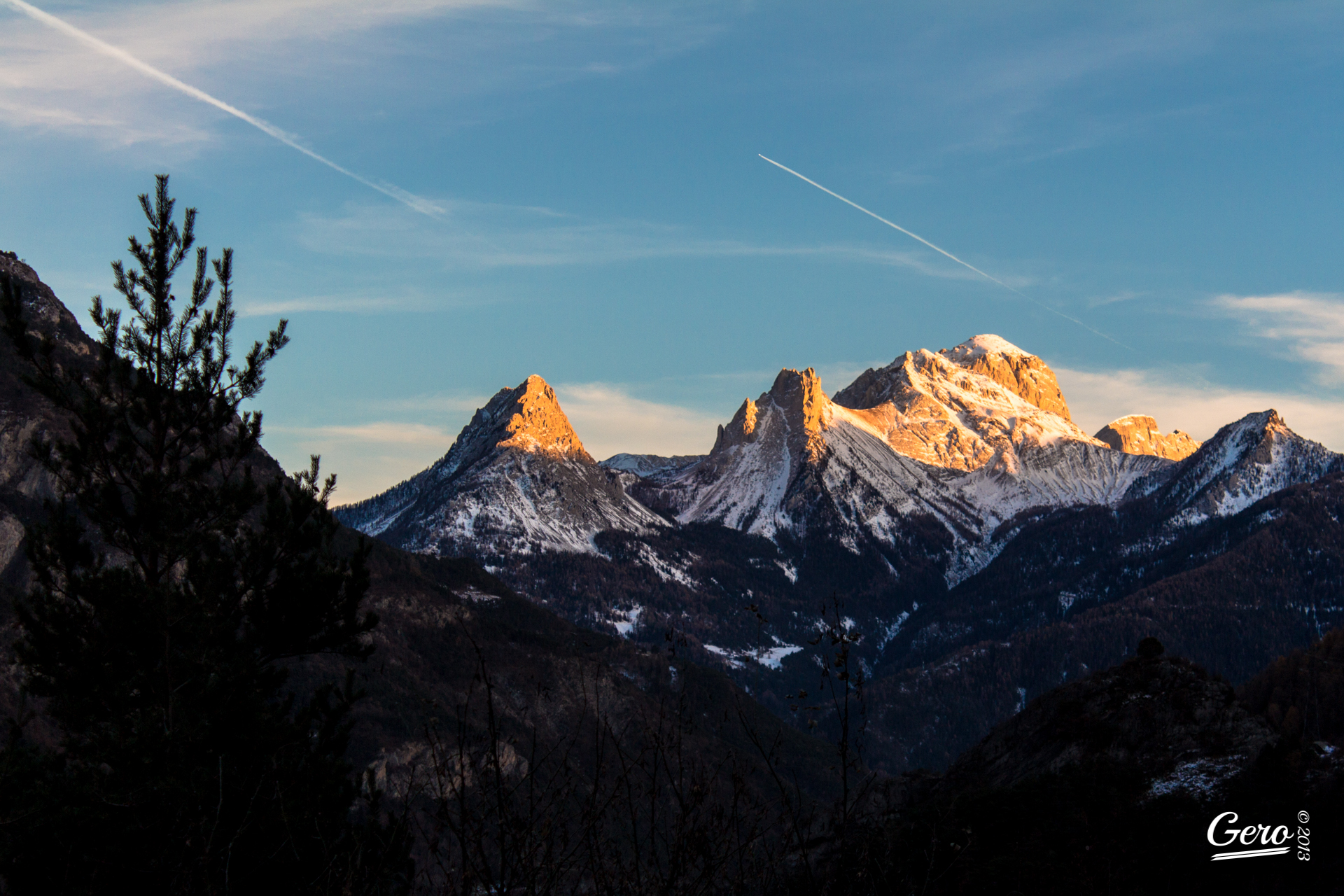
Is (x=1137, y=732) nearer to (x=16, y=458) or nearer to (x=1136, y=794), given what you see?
(x=1136, y=794)

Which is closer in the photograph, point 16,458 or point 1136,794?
point 1136,794

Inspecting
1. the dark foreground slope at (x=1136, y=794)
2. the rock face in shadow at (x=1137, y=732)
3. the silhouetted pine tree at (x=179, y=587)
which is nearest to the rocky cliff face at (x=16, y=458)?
the rock face in shadow at (x=1137, y=732)

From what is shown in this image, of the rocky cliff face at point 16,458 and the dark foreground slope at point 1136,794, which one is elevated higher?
the rocky cliff face at point 16,458

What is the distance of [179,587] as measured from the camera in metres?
26.4

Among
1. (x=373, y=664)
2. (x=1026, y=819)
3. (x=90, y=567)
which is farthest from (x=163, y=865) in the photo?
(x=373, y=664)

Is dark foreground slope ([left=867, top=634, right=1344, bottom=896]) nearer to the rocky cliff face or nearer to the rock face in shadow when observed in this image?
the rock face in shadow

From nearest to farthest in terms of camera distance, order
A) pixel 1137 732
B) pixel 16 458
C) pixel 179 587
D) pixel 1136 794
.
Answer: pixel 179 587 < pixel 1136 794 < pixel 1137 732 < pixel 16 458

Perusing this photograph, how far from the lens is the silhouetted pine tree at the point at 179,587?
77.7 ft

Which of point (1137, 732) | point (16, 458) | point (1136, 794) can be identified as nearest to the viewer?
point (1136, 794)

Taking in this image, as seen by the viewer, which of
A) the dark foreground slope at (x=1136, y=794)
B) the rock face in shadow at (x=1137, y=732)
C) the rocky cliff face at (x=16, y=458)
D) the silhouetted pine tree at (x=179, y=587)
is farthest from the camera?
the rocky cliff face at (x=16, y=458)

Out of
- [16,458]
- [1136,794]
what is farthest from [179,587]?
[16,458]

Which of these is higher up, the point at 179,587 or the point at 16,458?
the point at 16,458

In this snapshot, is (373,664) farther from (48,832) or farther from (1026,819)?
(48,832)

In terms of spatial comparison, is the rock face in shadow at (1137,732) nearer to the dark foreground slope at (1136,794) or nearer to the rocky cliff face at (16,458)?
the dark foreground slope at (1136,794)
